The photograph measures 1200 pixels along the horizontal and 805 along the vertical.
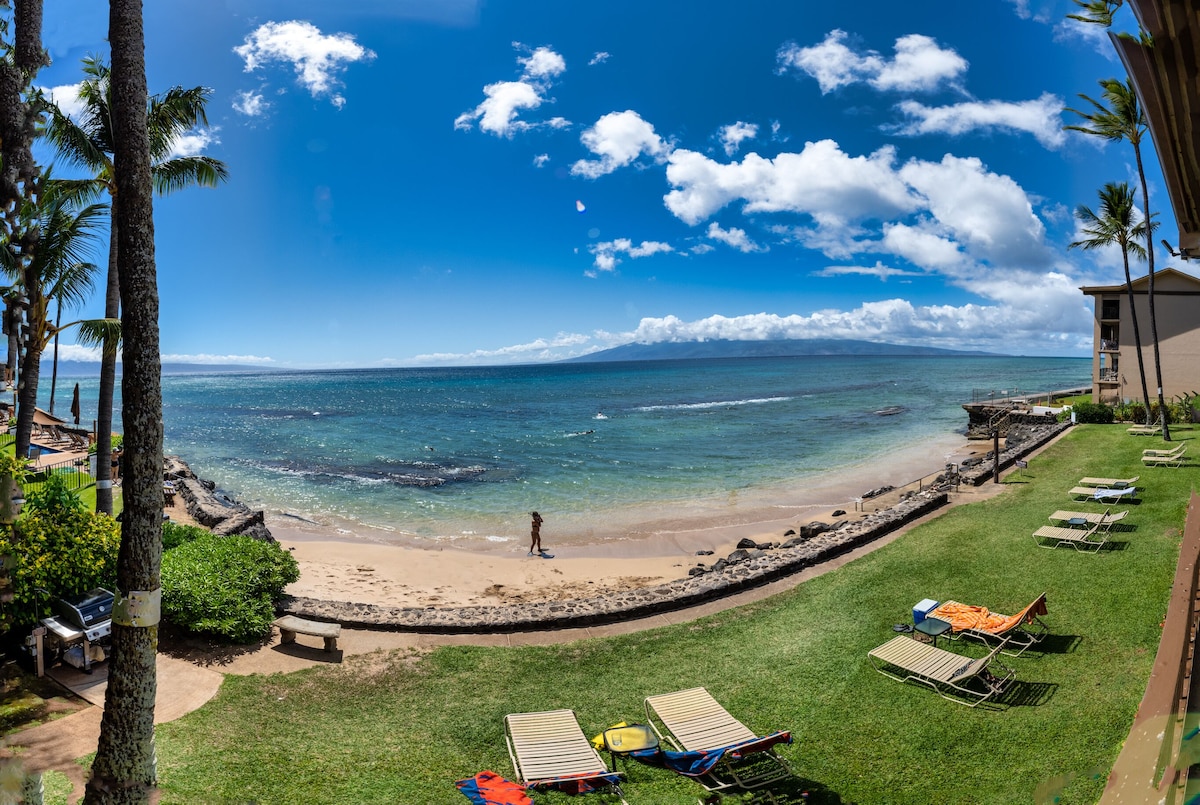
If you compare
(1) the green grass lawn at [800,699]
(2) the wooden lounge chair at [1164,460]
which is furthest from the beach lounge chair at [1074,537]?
(2) the wooden lounge chair at [1164,460]

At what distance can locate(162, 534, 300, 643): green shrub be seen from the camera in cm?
1076

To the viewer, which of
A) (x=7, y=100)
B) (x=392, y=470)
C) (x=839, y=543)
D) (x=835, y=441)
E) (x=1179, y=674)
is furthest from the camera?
(x=835, y=441)

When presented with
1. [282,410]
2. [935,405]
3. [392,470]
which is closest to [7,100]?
[392,470]

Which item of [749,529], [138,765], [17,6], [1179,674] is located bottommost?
[749,529]

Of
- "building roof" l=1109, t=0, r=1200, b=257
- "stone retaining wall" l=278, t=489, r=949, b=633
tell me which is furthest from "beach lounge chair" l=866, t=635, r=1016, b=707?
"building roof" l=1109, t=0, r=1200, b=257

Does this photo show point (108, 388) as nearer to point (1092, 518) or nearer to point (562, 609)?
point (562, 609)

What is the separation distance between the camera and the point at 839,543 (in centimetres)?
1599

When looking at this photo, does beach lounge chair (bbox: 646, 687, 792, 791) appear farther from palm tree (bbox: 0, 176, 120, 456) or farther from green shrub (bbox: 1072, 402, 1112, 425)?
green shrub (bbox: 1072, 402, 1112, 425)

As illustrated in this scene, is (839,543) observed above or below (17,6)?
below

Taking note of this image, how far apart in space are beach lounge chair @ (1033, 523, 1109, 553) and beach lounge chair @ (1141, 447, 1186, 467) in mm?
7773

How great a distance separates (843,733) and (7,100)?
16773 mm

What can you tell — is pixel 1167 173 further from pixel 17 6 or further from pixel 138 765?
pixel 17 6

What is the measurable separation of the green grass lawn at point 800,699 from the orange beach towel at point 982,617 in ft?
1.34

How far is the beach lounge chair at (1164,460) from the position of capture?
1949 centimetres
